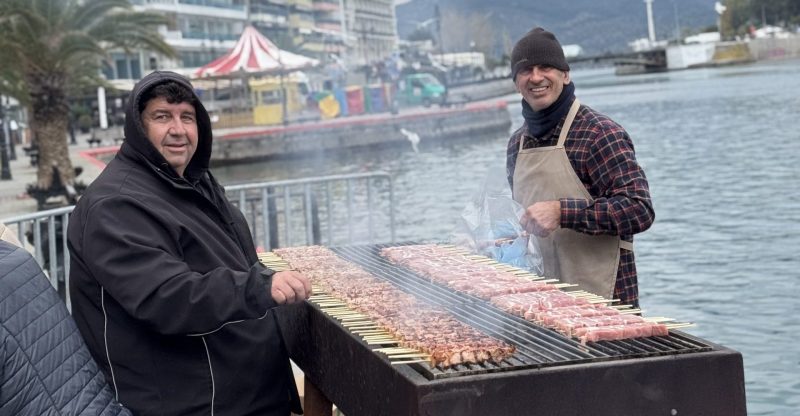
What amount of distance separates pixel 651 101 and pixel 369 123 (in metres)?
27.4

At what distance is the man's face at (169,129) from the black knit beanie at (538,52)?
156 centimetres

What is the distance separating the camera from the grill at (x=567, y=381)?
2799 millimetres

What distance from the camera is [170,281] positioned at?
10.1 feet

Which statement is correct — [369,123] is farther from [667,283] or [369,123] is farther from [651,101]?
[667,283]

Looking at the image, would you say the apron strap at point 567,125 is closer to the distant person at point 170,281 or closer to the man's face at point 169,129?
the distant person at point 170,281

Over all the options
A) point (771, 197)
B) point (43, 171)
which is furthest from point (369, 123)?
point (771, 197)

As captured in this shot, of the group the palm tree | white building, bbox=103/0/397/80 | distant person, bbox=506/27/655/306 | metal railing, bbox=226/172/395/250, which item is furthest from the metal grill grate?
white building, bbox=103/0/397/80

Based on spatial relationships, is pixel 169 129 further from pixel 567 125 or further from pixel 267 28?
pixel 267 28

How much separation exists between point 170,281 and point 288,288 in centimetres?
35

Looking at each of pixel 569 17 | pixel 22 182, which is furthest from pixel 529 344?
pixel 22 182

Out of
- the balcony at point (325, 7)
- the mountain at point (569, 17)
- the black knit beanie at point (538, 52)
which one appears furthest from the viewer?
the balcony at point (325, 7)

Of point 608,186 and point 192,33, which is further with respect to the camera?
point 192,33

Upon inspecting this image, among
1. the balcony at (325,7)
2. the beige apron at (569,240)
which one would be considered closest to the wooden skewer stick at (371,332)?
the beige apron at (569,240)

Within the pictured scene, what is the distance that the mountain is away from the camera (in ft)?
34.7
